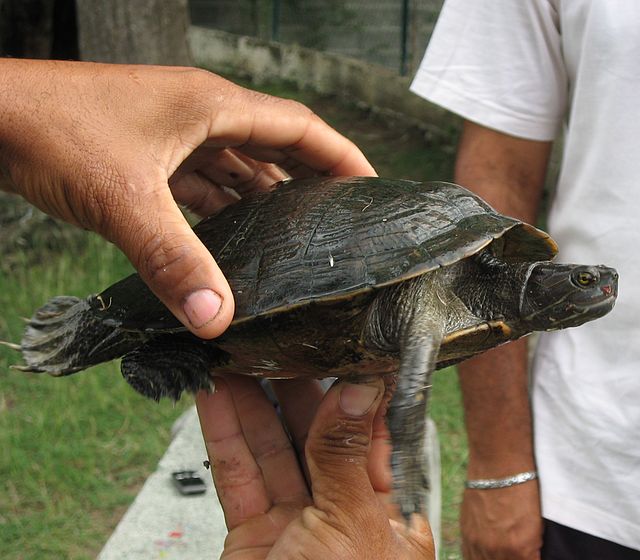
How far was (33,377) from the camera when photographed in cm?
410

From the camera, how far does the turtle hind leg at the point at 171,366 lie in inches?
58.3

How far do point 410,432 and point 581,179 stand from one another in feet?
2.76

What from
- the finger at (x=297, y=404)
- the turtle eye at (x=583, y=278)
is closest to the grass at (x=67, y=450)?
the finger at (x=297, y=404)

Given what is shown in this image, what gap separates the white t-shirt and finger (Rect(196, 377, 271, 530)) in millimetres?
691

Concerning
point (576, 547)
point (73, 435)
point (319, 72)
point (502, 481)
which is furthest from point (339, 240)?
point (319, 72)

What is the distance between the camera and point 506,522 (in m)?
1.98

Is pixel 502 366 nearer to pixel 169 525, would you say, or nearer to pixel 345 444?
pixel 345 444

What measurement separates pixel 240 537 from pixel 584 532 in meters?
0.78

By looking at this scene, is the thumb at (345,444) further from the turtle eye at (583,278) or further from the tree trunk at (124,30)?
the tree trunk at (124,30)

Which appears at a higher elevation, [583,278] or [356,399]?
[583,278]

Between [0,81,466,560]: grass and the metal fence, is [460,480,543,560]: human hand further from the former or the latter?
the metal fence

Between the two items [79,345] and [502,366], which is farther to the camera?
[502,366]

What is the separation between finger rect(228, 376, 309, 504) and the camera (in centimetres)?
173

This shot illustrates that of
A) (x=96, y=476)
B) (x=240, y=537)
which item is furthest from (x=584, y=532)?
(x=96, y=476)
